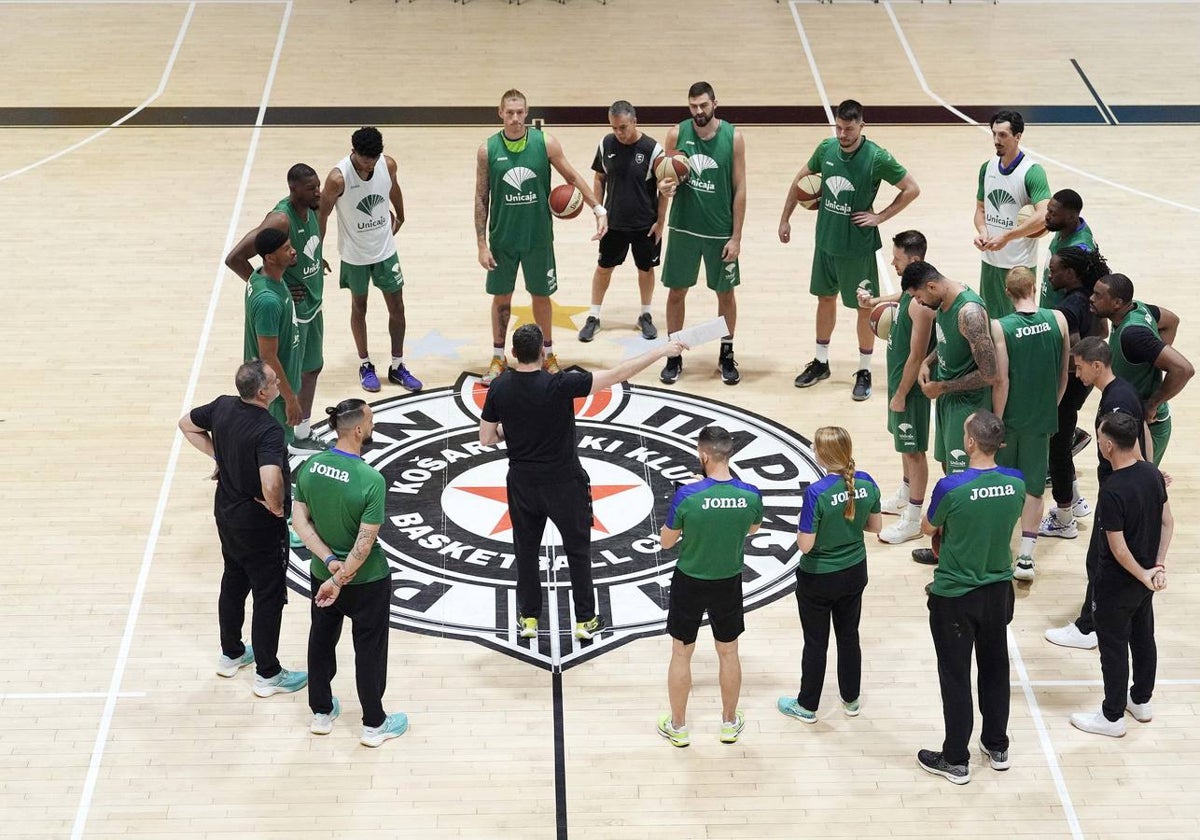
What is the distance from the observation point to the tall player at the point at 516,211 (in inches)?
399

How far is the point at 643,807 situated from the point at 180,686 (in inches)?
103

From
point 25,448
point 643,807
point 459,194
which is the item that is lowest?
point 643,807

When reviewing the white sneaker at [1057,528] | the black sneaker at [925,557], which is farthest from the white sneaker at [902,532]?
the white sneaker at [1057,528]

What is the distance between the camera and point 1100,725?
6.93 metres

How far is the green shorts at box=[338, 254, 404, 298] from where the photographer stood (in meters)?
10.3

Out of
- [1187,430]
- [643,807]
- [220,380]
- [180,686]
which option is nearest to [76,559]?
[180,686]

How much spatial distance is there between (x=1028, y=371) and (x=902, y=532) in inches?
58.8

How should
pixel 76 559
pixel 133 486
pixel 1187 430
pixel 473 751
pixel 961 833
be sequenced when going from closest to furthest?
pixel 961 833, pixel 473 751, pixel 76 559, pixel 133 486, pixel 1187 430

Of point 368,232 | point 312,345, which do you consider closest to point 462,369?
point 368,232

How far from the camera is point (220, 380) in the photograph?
34.8 ft

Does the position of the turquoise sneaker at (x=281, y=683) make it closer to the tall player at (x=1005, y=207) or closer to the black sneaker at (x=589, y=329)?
the black sneaker at (x=589, y=329)

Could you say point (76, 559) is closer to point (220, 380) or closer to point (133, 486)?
point (133, 486)

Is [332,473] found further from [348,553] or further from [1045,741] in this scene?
[1045,741]

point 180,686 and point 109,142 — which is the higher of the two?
point 109,142
